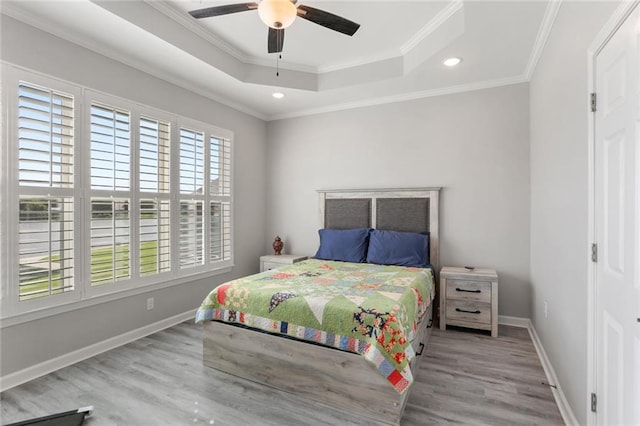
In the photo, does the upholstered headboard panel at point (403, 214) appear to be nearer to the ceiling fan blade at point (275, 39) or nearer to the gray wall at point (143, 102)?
the gray wall at point (143, 102)

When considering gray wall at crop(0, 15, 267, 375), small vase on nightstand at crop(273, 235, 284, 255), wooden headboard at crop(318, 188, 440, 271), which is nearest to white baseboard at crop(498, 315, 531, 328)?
wooden headboard at crop(318, 188, 440, 271)

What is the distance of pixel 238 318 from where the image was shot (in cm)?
237

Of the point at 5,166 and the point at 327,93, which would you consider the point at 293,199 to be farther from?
the point at 5,166

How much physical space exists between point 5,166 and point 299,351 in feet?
8.34

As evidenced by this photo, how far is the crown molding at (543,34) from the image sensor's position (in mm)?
2166

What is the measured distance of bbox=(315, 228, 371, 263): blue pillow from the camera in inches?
149

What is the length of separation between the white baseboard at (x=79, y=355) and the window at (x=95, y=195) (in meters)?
0.46

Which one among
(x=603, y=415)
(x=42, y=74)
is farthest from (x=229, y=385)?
(x=42, y=74)

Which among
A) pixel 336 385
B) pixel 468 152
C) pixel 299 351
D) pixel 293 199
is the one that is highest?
pixel 468 152

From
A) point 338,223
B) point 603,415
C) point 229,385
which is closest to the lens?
point 603,415

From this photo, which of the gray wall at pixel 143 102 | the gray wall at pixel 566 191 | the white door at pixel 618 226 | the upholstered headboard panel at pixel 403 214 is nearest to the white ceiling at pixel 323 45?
the gray wall at pixel 143 102

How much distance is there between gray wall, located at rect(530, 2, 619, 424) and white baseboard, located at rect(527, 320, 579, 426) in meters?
0.06

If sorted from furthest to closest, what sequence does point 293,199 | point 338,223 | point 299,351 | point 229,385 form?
point 293,199
point 338,223
point 229,385
point 299,351

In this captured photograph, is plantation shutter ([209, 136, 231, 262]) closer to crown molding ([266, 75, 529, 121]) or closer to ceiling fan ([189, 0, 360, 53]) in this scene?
crown molding ([266, 75, 529, 121])
